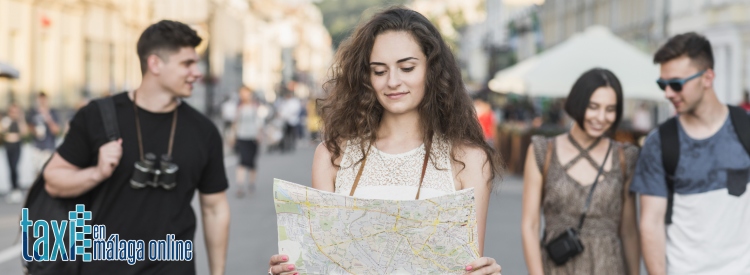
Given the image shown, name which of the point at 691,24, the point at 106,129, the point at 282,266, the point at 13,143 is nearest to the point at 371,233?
the point at 282,266

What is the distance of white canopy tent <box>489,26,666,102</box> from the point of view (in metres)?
15.5

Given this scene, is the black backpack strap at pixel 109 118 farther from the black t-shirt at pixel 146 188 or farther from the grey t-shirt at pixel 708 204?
the grey t-shirt at pixel 708 204

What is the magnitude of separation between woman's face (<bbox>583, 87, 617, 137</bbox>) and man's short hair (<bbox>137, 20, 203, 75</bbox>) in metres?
1.87

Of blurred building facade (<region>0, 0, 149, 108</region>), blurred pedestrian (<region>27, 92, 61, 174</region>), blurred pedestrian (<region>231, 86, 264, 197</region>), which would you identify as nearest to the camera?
blurred pedestrian (<region>231, 86, 264, 197</region>)

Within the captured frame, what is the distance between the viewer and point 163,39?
16.1ft

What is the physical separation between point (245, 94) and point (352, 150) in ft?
49.1

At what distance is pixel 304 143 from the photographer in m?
41.2

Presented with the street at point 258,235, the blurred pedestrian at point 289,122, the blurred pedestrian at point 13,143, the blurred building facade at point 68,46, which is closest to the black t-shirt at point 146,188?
the street at point 258,235

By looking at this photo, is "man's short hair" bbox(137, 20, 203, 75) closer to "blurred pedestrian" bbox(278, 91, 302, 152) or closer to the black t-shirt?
the black t-shirt

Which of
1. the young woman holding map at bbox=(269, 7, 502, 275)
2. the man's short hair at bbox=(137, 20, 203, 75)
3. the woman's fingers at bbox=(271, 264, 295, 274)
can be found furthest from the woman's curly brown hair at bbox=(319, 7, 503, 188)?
the man's short hair at bbox=(137, 20, 203, 75)

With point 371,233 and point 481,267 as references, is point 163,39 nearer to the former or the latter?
point 371,233

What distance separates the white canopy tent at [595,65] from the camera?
1550cm

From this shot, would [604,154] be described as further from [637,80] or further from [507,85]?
[507,85]

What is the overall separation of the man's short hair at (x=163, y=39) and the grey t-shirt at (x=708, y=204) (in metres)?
2.18
